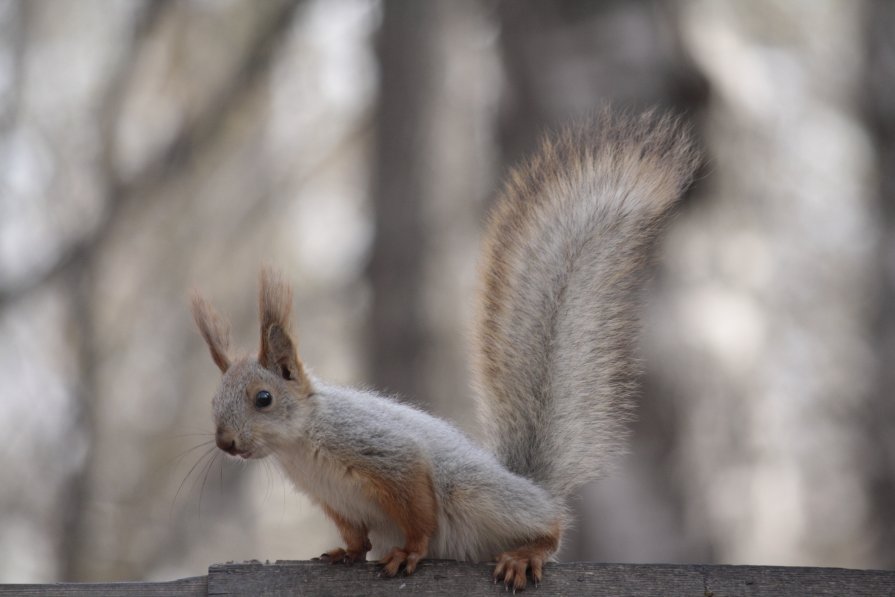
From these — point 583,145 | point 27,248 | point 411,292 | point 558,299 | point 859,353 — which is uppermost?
point 859,353

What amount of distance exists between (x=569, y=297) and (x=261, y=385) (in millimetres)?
672

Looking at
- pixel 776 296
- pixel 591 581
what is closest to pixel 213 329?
pixel 591 581

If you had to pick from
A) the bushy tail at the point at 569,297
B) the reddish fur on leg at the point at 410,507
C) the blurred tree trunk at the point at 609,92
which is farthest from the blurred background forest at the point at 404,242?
the reddish fur on leg at the point at 410,507

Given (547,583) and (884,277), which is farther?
(884,277)

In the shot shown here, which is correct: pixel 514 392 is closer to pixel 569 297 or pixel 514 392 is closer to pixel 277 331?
pixel 569 297

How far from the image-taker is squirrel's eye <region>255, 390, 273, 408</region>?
2.01 m

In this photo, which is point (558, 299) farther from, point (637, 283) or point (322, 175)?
point (322, 175)

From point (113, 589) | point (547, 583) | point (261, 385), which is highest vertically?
point (261, 385)

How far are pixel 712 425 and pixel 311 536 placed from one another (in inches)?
175

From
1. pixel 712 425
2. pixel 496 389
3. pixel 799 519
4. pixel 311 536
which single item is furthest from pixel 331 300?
pixel 496 389

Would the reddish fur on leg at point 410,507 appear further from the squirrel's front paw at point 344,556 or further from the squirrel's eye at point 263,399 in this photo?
the squirrel's eye at point 263,399

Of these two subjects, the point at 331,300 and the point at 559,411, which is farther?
the point at 331,300

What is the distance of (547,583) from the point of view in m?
1.98

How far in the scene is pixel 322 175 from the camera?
7598 mm
